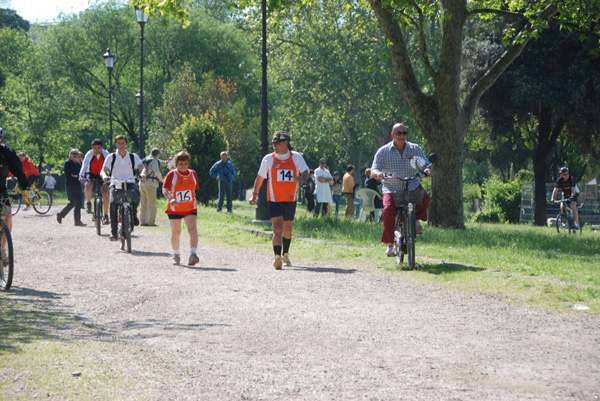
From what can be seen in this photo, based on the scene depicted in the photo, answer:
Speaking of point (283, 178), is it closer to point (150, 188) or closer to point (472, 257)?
point (472, 257)

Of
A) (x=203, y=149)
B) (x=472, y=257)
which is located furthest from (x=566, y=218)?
(x=203, y=149)

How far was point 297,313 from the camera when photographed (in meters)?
7.40

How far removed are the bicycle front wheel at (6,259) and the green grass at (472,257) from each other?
15.1 feet

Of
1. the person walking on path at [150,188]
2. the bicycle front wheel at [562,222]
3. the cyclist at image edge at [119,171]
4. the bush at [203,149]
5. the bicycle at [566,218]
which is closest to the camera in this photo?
the cyclist at image edge at [119,171]

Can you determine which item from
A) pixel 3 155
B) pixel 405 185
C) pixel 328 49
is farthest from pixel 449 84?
pixel 328 49

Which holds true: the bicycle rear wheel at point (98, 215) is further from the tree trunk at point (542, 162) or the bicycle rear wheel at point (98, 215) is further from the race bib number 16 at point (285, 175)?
the tree trunk at point (542, 162)

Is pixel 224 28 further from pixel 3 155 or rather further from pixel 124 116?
pixel 3 155

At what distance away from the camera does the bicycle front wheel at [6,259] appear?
8.66 m

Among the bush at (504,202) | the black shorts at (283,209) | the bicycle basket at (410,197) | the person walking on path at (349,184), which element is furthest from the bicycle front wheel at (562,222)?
the black shorts at (283,209)

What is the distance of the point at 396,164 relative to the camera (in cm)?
1068

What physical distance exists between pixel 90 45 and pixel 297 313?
49702 mm

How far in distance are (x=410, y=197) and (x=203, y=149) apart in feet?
67.6

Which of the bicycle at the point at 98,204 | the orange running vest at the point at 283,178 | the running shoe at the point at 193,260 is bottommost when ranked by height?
the running shoe at the point at 193,260

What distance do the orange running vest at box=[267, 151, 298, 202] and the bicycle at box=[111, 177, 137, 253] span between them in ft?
10.9
